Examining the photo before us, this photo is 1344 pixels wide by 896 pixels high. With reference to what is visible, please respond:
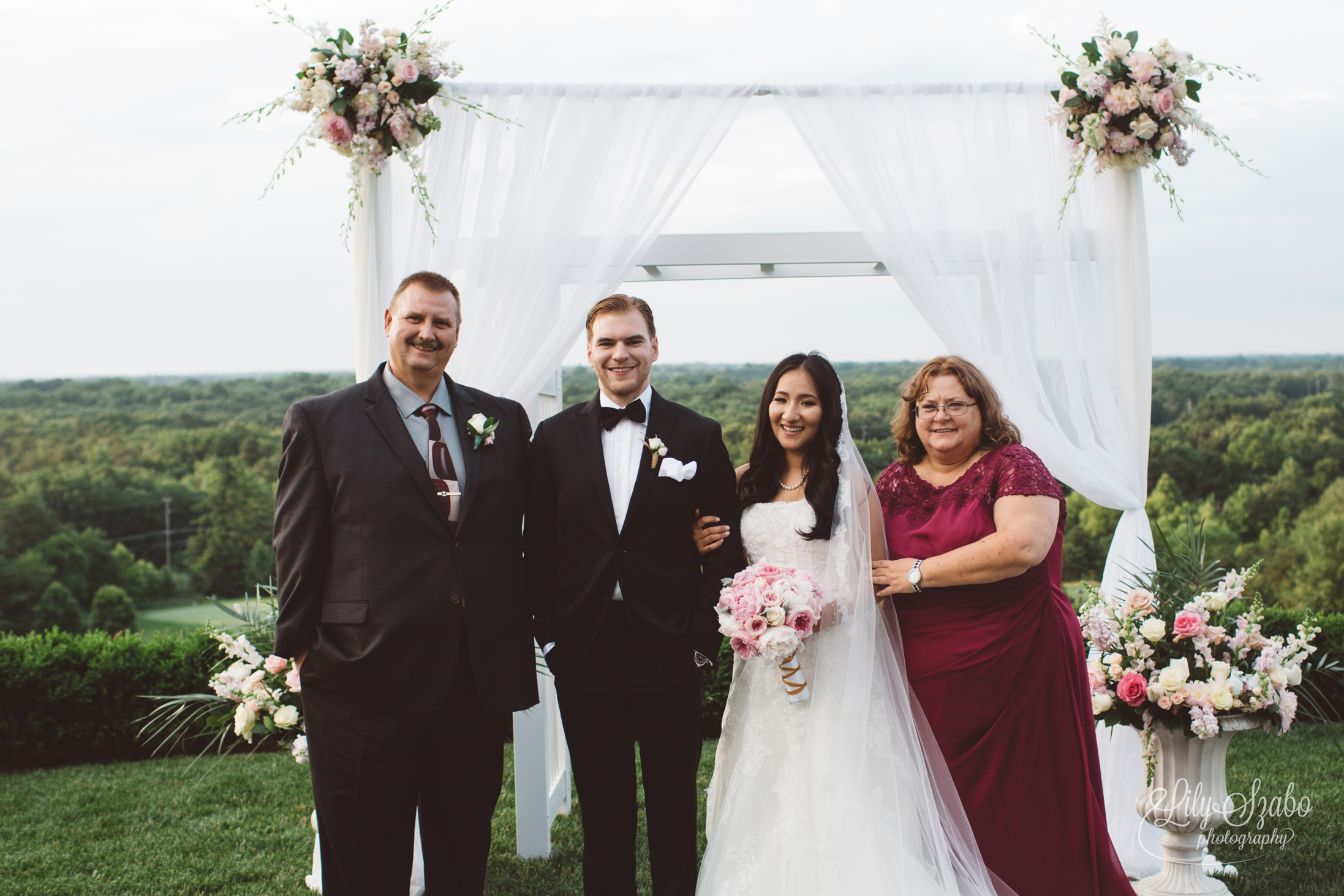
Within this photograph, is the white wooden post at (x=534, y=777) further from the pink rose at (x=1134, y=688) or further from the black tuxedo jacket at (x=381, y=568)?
the pink rose at (x=1134, y=688)

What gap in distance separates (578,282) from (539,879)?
8.23ft

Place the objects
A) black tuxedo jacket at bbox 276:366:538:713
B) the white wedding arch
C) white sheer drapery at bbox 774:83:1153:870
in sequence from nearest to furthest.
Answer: black tuxedo jacket at bbox 276:366:538:713, the white wedding arch, white sheer drapery at bbox 774:83:1153:870

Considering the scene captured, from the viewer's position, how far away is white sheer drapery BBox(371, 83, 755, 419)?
3.65 metres

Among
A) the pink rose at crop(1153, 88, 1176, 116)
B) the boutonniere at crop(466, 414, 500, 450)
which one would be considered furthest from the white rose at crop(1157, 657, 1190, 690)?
the boutonniere at crop(466, 414, 500, 450)

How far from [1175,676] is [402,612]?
105 inches

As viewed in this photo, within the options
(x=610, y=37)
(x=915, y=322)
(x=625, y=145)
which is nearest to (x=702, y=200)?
(x=610, y=37)

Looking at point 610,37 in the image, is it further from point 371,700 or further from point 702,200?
point 371,700

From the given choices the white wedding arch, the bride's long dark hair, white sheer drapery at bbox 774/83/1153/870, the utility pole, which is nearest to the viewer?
the bride's long dark hair

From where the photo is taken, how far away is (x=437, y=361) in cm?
255

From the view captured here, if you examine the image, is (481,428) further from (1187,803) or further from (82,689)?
(82,689)

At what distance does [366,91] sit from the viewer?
11.3ft

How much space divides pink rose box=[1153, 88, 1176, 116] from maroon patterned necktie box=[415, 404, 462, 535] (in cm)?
314

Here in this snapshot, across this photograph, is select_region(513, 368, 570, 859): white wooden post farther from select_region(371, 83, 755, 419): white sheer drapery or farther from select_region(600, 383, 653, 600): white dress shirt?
select_region(600, 383, 653, 600): white dress shirt

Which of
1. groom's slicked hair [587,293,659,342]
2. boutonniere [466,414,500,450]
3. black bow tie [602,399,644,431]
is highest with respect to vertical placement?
groom's slicked hair [587,293,659,342]
